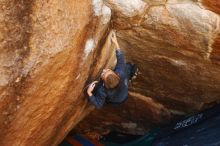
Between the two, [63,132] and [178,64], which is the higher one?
[178,64]

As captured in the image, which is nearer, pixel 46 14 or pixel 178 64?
pixel 46 14

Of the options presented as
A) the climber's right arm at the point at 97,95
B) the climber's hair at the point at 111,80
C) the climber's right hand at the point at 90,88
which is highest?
the climber's hair at the point at 111,80

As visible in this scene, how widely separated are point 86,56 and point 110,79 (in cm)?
40

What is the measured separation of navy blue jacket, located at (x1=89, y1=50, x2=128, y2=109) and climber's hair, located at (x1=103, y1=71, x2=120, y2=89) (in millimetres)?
85

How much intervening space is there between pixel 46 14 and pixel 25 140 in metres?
1.33

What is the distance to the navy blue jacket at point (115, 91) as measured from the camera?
4371 millimetres

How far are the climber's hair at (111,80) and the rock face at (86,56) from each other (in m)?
0.22

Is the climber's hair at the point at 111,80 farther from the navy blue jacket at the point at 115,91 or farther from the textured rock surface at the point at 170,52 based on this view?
the textured rock surface at the point at 170,52

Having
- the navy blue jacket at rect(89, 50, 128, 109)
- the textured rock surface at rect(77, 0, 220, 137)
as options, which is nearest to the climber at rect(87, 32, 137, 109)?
the navy blue jacket at rect(89, 50, 128, 109)

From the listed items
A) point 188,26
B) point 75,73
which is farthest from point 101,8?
point 188,26

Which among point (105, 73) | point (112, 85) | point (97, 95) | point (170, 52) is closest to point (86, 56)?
point (105, 73)

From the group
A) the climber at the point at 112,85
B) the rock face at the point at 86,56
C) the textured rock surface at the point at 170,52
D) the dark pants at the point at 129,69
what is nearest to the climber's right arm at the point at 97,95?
the climber at the point at 112,85

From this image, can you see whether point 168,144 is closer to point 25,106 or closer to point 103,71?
point 103,71

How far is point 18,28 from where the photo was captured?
321 cm
